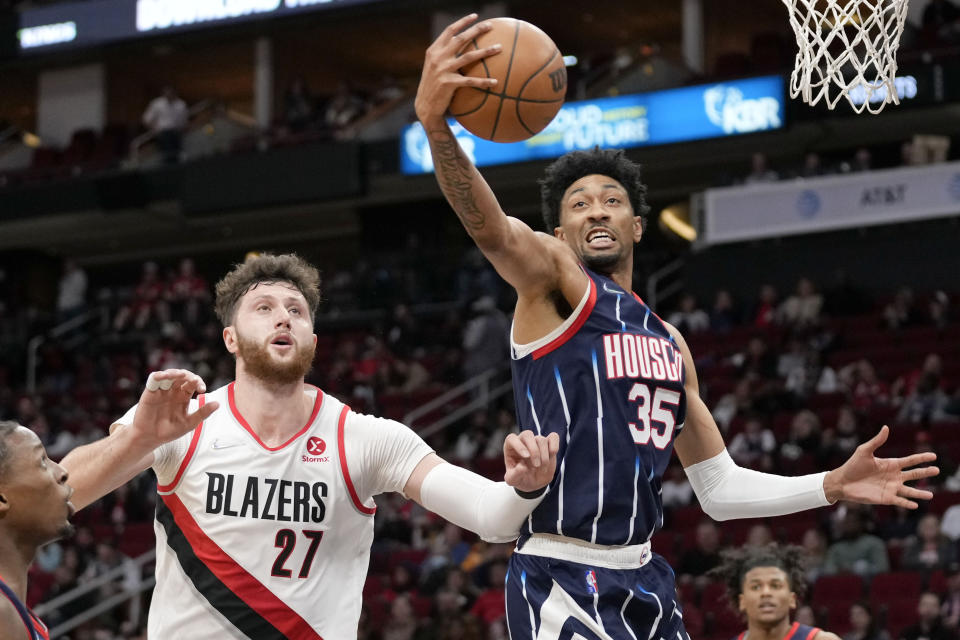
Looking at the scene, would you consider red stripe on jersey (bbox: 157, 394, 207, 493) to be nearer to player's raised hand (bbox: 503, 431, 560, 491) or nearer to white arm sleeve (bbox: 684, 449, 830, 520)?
player's raised hand (bbox: 503, 431, 560, 491)

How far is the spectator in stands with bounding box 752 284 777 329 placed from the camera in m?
15.8

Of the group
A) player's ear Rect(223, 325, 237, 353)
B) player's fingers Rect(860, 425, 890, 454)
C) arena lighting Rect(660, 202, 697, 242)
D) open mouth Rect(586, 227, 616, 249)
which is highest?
arena lighting Rect(660, 202, 697, 242)

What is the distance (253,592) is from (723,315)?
12.2 m

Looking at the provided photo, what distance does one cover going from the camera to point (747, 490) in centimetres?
489

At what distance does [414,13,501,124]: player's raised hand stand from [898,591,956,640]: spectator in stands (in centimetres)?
672

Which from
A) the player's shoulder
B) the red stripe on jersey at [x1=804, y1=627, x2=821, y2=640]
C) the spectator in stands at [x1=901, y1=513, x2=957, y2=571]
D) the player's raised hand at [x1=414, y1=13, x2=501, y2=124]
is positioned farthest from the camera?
the spectator in stands at [x1=901, y1=513, x2=957, y2=571]

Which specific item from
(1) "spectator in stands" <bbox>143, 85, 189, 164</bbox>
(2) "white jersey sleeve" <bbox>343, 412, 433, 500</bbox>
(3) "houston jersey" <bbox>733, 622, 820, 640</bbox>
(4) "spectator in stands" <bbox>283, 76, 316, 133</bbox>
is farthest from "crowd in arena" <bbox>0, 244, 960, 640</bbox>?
(2) "white jersey sleeve" <bbox>343, 412, 433, 500</bbox>

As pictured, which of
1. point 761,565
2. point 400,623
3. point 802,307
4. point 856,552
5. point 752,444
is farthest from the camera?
point 802,307

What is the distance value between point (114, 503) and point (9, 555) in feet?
42.6

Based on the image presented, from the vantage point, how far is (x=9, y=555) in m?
3.62

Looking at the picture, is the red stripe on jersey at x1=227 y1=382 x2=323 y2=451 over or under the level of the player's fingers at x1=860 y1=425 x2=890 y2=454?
over

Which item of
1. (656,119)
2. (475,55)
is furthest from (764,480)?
(656,119)

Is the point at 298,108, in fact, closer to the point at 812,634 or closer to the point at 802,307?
the point at 802,307

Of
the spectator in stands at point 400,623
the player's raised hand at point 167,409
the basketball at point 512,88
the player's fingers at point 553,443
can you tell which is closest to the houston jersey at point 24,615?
the player's raised hand at point 167,409
